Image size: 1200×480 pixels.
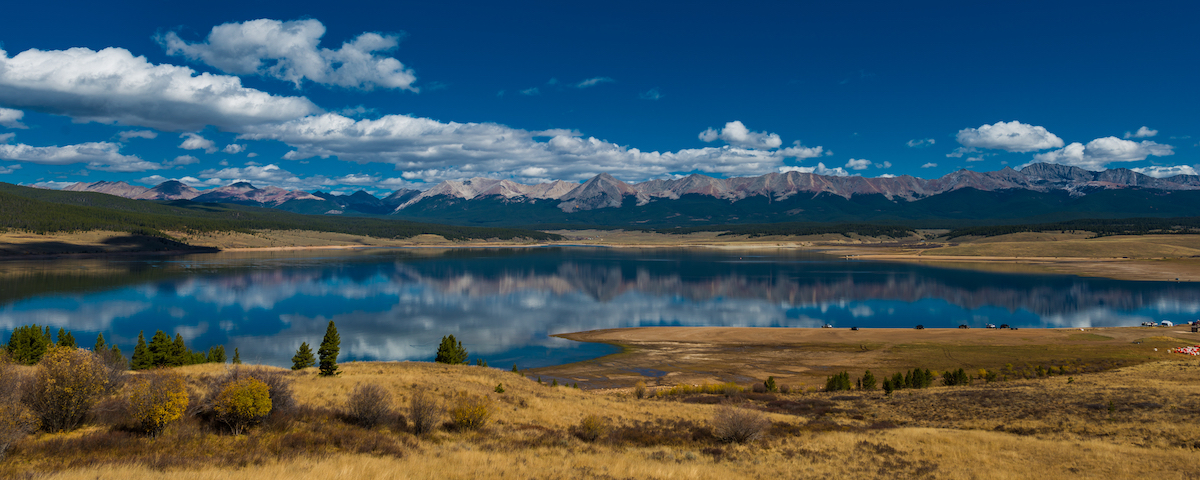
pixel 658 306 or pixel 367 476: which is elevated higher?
pixel 367 476

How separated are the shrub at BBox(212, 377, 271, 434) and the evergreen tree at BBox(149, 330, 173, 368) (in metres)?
27.2

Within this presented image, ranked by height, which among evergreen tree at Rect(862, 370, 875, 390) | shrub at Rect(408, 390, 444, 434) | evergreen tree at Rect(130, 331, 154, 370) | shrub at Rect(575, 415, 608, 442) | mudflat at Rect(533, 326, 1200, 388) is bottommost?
mudflat at Rect(533, 326, 1200, 388)

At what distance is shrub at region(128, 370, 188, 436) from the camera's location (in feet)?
51.0

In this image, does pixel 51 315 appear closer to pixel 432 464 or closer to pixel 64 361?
pixel 64 361

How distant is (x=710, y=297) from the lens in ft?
334

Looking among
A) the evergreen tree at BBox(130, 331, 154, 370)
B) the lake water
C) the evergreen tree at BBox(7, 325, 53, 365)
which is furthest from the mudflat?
the evergreen tree at BBox(7, 325, 53, 365)

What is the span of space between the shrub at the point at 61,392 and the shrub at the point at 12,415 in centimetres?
27

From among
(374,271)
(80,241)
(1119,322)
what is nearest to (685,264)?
(374,271)

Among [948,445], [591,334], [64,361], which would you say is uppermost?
[64,361]

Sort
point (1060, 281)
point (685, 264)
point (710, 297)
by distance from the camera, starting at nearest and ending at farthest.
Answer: point (710, 297), point (1060, 281), point (685, 264)

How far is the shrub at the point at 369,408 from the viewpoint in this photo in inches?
781

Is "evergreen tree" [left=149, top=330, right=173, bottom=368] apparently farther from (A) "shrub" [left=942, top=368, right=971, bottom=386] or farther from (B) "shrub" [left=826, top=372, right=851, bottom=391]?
(A) "shrub" [left=942, top=368, right=971, bottom=386]

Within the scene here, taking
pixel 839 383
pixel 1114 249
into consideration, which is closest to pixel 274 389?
pixel 839 383

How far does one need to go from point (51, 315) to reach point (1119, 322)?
451ft
